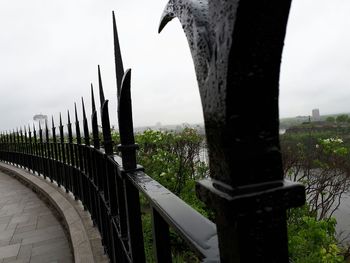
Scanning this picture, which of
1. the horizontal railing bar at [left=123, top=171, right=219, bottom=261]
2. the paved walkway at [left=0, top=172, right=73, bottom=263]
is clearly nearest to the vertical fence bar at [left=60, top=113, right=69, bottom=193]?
the paved walkway at [left=0, top=172, right=73, bottom=263]

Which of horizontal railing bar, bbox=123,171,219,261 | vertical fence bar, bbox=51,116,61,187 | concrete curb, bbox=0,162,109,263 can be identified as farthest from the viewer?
vertical fence bar, bbox=51,116,61,187

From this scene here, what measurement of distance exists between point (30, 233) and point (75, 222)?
3.71 ft

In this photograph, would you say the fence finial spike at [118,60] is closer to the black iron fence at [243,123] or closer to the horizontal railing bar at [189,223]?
the horizontal railing bar at [189,223]

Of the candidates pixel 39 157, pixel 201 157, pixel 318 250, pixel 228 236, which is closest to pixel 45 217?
pixel 201 157

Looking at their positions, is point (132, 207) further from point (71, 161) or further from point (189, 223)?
point (71, 161)

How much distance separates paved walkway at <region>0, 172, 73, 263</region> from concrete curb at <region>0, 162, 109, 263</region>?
0.56 ft

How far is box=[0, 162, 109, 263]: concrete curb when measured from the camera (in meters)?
3.56

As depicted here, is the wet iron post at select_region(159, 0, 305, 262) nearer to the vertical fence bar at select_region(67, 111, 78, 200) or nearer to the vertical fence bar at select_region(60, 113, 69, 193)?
the vertical fence bar at select_region(67, 111, 78, 200)

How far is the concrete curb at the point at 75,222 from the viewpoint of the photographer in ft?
11.7

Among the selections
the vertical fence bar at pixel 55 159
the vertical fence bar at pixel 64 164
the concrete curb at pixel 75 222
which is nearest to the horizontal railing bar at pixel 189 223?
the concrete curb at pixel 75 222

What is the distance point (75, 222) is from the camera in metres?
4.58

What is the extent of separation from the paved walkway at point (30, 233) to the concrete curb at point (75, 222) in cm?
17

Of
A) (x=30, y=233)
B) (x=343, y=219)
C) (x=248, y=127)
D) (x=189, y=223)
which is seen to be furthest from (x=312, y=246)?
(x=343, y=219)

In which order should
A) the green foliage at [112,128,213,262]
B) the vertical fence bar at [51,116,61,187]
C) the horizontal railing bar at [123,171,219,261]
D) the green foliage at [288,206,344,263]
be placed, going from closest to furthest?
the horizontal railing bar at [123,171,219,261], the green foliage at [288,206,344,263], the green foliage at [112,128,213,262], the vertical fence bar at [51,116,61,187]
